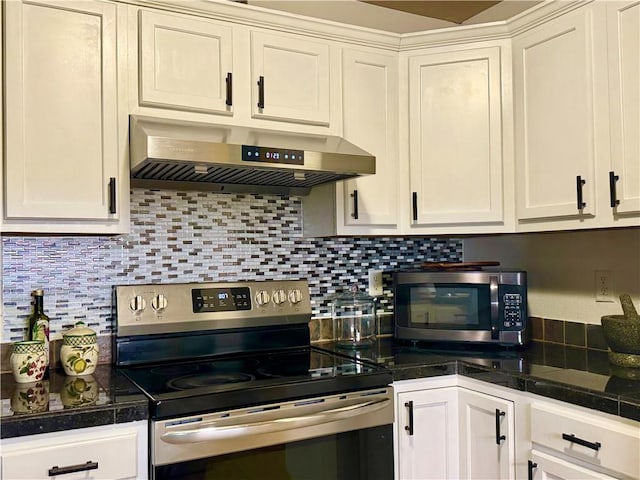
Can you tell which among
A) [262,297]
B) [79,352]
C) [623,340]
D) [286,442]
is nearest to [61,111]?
[79,352]

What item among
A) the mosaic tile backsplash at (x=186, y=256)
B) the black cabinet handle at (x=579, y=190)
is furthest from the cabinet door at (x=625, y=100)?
the mosaic tile backsplash at (x=186, y=256)

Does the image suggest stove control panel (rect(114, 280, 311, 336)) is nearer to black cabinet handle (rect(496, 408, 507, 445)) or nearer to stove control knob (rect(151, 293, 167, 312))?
stove control knob (rect(151, 293, 167, 312))

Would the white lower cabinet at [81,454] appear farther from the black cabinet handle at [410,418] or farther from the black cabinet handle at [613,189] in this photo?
the black cabinet handle at [613,189]

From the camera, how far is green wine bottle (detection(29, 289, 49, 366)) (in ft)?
6.04

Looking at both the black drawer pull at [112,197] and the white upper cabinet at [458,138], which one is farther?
the white upper cabinet at [458,138]

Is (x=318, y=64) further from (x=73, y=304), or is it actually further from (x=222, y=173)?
(x=73, y=304)

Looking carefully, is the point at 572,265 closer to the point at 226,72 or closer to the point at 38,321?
the point at 226,72

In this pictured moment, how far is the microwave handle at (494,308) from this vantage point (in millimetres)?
2209

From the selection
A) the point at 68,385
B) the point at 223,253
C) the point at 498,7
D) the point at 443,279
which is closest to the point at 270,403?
the point at 68,385

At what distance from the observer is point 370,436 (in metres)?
1.80

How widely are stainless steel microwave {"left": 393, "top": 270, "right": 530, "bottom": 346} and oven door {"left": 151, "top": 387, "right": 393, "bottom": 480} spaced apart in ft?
1.79

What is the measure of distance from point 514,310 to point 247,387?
45.1 inches

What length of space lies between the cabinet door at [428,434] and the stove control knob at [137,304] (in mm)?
961

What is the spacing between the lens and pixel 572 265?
2.27 metres
